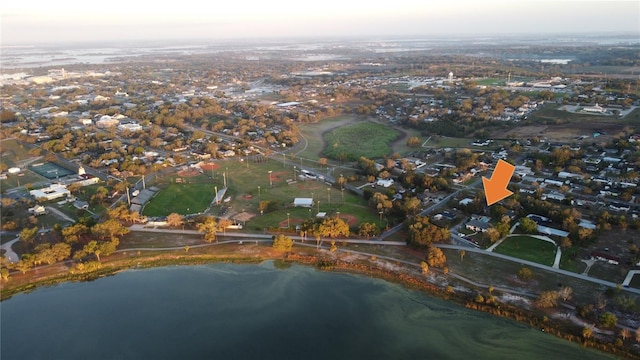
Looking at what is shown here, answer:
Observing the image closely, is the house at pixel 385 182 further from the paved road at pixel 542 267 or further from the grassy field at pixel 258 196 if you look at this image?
the paved road at pixel 542 267

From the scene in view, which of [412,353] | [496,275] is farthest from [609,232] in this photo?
[412,353]

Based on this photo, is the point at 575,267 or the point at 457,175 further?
the point at 457,175

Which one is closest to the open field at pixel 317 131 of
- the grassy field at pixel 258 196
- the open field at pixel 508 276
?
the grassy field at pixel 258 196

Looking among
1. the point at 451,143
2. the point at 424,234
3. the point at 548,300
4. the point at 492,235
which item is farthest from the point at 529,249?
the point at 451,143

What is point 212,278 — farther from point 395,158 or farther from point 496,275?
point 395,158

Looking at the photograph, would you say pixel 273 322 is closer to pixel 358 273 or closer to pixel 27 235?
pixel 358 273

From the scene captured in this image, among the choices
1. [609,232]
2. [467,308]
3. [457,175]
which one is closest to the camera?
[467,308]
